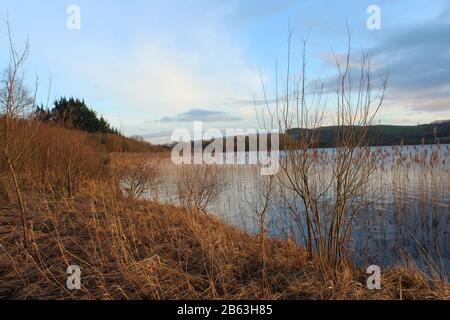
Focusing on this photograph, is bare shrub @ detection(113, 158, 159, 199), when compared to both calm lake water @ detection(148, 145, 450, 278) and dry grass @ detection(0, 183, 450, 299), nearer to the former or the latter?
calm lake water @ detection(148, 145, 450, 278)

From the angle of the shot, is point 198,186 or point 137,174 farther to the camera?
point 137,174

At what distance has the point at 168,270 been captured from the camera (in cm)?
429

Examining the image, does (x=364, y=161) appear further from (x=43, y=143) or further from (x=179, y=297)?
(x=43, y=143)

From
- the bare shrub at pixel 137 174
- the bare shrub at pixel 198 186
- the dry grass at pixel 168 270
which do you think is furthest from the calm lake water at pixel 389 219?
the dry grass at pixel 168 270

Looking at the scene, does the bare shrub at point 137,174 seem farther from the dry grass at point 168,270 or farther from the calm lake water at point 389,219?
the dry grass at point 168,270

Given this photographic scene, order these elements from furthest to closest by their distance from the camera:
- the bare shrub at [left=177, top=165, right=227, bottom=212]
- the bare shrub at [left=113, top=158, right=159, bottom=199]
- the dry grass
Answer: the bare shrub at [left=113, top=158, right=159, bottom=199], the bare shrub at [left=177, top=165, right=227, bottom=212], the dry grass

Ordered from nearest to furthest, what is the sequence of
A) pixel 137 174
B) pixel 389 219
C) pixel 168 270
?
pixel 168 270 < pixel 389 219 < pixel 137 174

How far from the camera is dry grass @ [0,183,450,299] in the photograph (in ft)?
12.7

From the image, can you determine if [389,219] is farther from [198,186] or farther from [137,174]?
[137,174]

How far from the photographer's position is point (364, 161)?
4617mm

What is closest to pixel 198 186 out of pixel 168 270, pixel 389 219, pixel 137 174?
pixel 137 174

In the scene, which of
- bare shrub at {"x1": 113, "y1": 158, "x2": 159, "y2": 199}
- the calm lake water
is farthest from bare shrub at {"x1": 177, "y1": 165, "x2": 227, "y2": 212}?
bare shrub at {"x1": 113, "y1": 158, "x2": 159, "y2": 199}
